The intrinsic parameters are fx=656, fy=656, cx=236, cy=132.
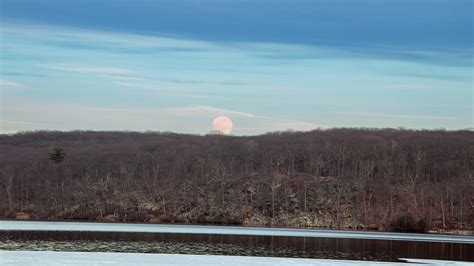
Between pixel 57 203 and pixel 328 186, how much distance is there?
69199 millimetres

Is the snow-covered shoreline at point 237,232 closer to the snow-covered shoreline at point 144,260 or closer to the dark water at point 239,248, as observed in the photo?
the dark water at point 239,248

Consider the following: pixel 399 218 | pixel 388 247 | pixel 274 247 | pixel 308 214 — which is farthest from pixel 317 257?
pixel 308 214

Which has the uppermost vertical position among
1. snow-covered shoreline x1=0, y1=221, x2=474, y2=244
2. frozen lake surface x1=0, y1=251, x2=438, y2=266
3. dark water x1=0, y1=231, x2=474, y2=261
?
frozen lake surface x1=0, y1=251, x2=438, y2=266

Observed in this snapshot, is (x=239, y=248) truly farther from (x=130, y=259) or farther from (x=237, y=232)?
(x=237, y=232)

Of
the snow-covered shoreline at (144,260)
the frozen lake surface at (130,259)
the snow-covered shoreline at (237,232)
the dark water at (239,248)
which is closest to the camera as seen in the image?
the frozen lake surface at (130,259)

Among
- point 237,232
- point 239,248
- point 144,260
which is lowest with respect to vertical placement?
point 237,232

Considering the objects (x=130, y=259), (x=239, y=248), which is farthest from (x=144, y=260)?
(x=239, y=248)

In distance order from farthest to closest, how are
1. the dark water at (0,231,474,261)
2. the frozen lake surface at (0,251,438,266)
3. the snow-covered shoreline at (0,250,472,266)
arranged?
the dark water at (0,231,474,261)
the snow-covered shoreline at (0,250,472,266)
the frozen lake surface at (0,251,438,266)

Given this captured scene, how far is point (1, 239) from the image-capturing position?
63562 mm

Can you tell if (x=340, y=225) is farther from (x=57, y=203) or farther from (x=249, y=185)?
(x=57, y=203)

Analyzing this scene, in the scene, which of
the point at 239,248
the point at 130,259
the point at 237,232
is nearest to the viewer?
the point at 130,259

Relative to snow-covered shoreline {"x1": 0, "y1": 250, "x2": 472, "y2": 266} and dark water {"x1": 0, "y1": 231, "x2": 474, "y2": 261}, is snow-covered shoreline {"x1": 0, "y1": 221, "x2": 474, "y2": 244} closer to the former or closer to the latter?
dark water {"x1": 0, "y1": 231, "x2": 474, "y2": 261}

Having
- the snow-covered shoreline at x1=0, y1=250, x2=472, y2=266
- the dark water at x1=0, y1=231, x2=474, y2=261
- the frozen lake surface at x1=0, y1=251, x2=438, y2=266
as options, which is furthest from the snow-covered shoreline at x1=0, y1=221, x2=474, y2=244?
the frozen lake surface at x1=0, y1=251, x2=438, y2=266

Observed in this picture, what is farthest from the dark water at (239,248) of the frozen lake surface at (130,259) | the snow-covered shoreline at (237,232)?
the snow-covered shoreline at (237,232)
